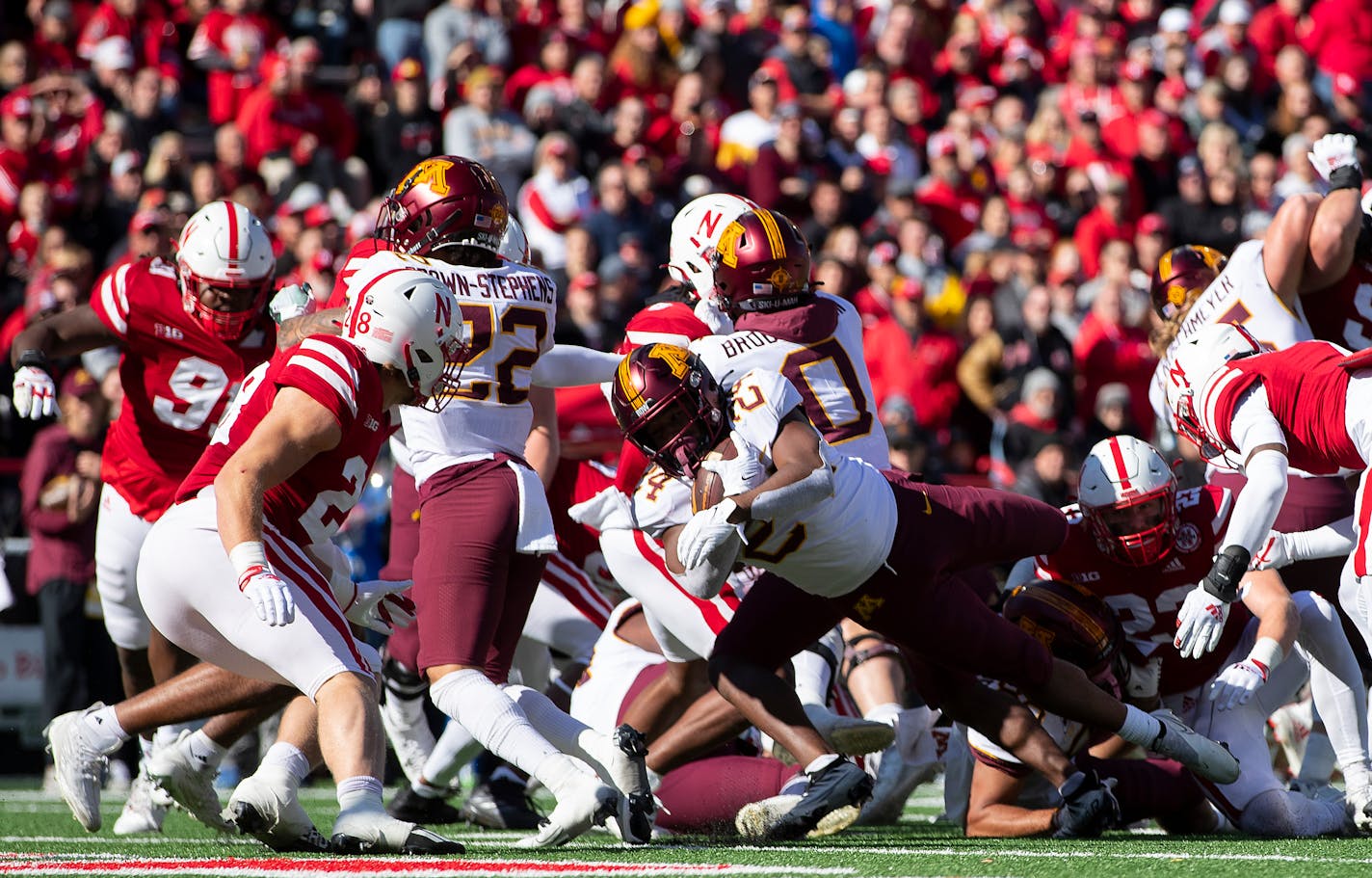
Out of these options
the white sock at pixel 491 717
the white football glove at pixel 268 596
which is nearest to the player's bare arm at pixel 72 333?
the white sock at pixel 491 717

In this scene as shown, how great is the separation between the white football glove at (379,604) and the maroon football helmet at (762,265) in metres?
1.39

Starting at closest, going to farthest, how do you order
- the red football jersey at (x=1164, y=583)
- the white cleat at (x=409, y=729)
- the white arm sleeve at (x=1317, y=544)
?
the red football jersey at (x=1164, y=583) < the white arm sleeve at (x=1317, y=544) < the white cleat at (x=409, y=729)

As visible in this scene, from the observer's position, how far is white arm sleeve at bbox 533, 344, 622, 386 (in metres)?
5.49

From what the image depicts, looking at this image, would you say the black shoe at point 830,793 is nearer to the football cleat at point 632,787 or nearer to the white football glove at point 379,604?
the football cleat at point 632,787

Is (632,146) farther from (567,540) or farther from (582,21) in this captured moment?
(567,540)

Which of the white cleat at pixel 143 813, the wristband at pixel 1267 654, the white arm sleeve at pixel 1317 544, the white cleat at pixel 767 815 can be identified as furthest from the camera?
the white cleat at pixel 143 813

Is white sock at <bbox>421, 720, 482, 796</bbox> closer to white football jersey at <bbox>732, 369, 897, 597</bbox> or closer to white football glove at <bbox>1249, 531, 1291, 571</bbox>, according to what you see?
white football jersey at <bbox>732, 369, 897, 597</bbox>

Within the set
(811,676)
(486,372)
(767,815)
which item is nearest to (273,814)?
(767,815)

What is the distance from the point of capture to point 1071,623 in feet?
17.6

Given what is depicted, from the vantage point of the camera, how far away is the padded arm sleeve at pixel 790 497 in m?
4.65

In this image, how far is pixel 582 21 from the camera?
12922 millimetres

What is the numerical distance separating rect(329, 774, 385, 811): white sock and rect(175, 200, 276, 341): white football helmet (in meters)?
2.30

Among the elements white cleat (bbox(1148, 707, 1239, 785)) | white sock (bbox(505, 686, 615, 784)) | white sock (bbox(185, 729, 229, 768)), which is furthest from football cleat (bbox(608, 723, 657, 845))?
white cleat (bbox(1148, 707, 1239, 785))

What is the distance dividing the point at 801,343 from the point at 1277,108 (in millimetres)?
9313
